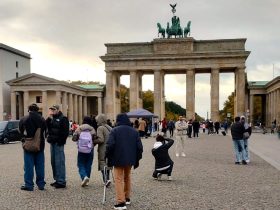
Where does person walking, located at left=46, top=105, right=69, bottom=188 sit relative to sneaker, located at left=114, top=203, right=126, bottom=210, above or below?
above

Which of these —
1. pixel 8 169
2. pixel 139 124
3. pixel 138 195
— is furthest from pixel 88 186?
pixel 139 124

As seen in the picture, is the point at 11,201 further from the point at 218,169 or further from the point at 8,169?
the point at 218,169

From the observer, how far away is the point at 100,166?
1213 cm

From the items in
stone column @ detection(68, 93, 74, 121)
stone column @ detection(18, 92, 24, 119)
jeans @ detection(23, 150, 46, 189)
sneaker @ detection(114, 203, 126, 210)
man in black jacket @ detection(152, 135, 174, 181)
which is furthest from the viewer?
stone column @ detection(68, 93, 74, 121)

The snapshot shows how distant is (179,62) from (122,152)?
6762 cm

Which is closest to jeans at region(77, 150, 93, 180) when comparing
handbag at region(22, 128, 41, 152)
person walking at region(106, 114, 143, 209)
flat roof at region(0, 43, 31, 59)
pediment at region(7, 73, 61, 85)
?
handbag at region(22, 128, 41, 152)

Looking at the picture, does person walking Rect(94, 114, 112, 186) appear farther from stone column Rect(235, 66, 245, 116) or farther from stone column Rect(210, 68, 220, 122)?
stone column Rect(235, 66, 245, 116)

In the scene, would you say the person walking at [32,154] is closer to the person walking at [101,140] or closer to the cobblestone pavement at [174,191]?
the cobblestone pavement at [174,191]

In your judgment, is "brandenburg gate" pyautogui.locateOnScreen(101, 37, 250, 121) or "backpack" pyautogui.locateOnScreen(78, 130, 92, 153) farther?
"brandenburg gate" pyautogui.locateOnScreen(101, 37, 250, 121)

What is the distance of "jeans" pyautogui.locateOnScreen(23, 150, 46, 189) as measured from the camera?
38.2 feet

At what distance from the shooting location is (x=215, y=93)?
76500mm

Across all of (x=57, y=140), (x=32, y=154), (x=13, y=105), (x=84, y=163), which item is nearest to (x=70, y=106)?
(x=13, y=105)

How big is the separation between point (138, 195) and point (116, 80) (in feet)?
233

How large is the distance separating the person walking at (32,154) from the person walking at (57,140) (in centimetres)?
31
